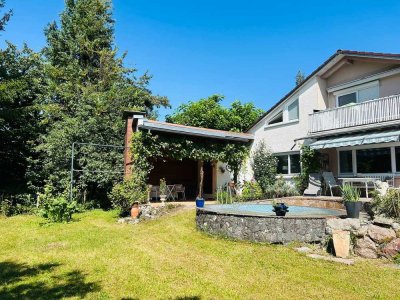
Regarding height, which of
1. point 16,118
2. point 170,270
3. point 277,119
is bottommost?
point 170,270

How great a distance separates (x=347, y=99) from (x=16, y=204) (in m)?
25.0

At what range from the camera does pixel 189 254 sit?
10570 millimetres

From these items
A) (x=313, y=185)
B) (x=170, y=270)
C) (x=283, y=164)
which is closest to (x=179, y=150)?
(x=283, y=164)

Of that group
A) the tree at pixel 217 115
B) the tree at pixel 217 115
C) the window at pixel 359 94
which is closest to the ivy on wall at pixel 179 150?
the window at pixel 359 94

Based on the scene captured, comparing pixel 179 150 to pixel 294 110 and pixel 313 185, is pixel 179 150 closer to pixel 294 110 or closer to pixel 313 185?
pixel 313 185

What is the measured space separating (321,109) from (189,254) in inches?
674

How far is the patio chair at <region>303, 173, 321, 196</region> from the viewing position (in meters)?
20.8

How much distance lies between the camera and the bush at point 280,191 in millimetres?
22109

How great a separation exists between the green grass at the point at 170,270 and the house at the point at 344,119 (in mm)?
11796

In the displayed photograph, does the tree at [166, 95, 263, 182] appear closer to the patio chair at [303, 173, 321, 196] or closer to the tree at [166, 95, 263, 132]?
the tree at [166, 95, 263, 132]

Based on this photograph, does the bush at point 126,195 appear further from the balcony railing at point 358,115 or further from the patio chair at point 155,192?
the balcony railing at point 358,115

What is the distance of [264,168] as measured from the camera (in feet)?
78.8

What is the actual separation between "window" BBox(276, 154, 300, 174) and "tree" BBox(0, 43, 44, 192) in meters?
20.7

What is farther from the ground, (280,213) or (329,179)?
(329,179)
